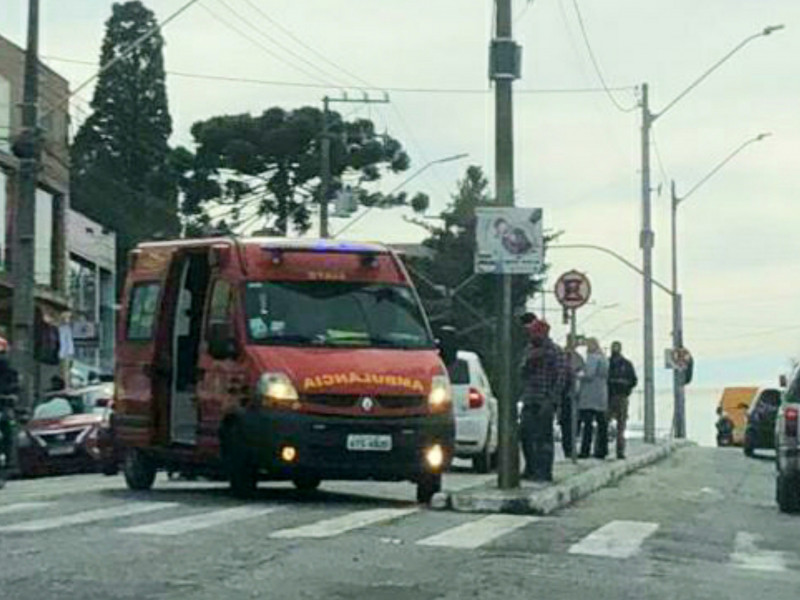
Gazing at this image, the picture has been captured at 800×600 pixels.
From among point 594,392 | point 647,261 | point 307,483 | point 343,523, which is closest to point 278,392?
point 307,483

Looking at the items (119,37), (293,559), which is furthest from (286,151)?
(293,559)

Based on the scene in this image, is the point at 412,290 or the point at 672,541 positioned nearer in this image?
the point at 672,541

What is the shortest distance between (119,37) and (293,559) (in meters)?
63.3

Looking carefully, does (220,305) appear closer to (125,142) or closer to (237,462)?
(237,462)

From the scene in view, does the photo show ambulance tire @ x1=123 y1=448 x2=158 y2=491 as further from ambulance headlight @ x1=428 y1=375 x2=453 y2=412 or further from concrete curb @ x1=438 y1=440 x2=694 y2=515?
ambulance headlight @ x1=428 y1=375 x2=453 y2=412

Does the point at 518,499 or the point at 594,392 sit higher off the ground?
the point at 594,392

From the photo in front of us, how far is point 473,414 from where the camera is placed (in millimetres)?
24031

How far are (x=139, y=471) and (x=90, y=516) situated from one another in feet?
12.8

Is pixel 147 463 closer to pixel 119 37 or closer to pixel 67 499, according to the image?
pixel 67 499

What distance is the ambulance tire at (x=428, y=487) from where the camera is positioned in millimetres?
16250

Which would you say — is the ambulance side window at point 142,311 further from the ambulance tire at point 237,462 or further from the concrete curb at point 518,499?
the concrete curb at point 518,499

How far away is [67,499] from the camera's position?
16.0 m

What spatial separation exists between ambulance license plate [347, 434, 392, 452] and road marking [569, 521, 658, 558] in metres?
2.00

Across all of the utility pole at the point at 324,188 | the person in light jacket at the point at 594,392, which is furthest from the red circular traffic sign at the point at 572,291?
the utility pole at the point at 324,188
